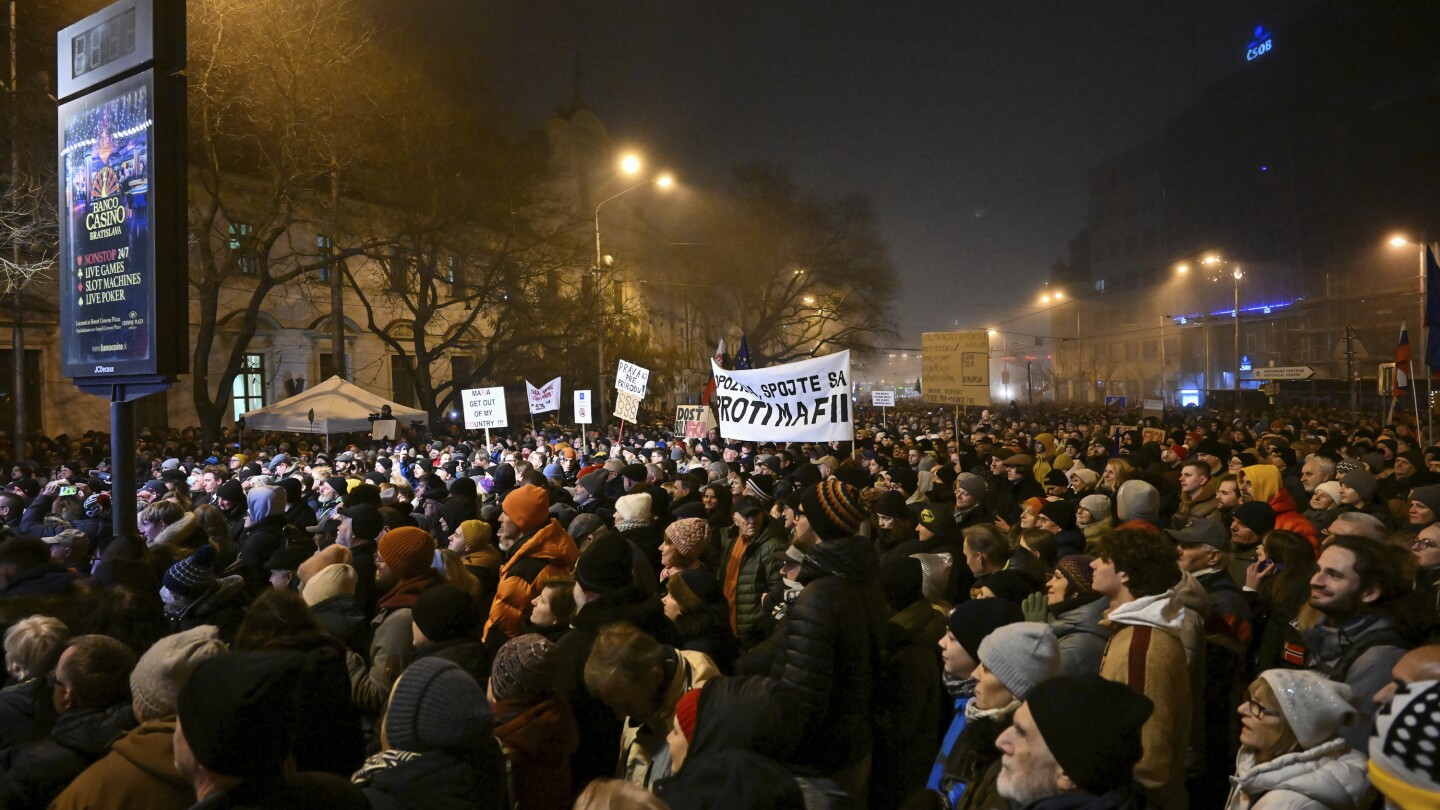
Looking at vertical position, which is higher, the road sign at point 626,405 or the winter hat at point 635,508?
the road sign at point 626,405

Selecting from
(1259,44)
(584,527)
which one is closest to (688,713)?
(584,527)

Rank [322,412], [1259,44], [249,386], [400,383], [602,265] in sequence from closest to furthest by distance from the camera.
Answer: [322,412] → [602,265] → [249,386] → [400,383] → [1259,44]

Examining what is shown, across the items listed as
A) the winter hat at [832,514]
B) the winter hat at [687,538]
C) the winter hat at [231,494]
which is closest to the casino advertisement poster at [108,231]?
the winter hat at [231,494]

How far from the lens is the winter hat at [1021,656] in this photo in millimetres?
3006

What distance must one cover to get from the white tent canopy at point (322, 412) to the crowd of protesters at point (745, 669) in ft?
48.5

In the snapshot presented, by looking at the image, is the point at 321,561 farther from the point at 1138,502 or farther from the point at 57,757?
the point at 1138,502

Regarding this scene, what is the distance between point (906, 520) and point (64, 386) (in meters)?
27.8

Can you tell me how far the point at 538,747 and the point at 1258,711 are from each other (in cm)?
225

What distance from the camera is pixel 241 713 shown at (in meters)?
2.17

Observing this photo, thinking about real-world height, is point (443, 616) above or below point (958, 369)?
below

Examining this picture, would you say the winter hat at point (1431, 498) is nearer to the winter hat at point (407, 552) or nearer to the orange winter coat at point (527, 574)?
the orange winter coat at point (527, 574)

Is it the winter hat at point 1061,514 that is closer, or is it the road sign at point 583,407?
the winter hat at point 1061,514

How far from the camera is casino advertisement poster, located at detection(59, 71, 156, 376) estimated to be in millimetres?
6914

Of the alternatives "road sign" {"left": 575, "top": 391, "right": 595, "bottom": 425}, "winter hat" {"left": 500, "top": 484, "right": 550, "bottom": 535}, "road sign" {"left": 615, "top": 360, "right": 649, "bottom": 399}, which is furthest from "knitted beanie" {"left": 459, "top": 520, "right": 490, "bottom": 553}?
"road sign" {"left": 575, "top": 391, "right": 595, "bottom": 425}
